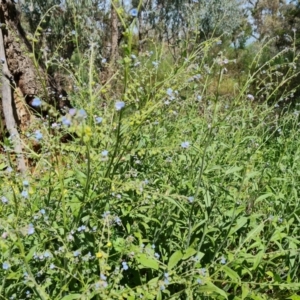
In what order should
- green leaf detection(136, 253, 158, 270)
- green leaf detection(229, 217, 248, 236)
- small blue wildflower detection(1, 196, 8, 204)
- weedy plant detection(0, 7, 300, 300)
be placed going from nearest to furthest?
1. weedy plant detection(0, 7, 300, 300)
2. small blue wildflower detection(1, 196, 8, 204)
3. green leaf detection(136, 253, 158, 270)
4. green leaf detection(229, 217, 248, 236)

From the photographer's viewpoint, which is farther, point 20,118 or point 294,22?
point 294,22

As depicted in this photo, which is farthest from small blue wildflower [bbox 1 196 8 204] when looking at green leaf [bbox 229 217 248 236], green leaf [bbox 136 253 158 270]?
green leaf [bbox 229 217 248 236]

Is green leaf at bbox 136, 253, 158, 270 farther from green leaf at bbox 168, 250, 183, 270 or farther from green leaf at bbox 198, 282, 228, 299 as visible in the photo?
green leaf at bbox 198, 282, 228, 299

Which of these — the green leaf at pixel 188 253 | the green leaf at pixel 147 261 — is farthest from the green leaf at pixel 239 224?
the green leaf at pixel 147 261

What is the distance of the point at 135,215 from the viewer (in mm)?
2248

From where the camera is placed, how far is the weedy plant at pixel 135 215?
157 cm

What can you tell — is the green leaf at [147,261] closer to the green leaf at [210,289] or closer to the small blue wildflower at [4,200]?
the green leaf at [210,289]

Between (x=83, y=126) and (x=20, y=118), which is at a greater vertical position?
(x=83, y=126)

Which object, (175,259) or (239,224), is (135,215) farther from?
(239,224)

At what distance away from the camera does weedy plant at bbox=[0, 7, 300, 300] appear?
1.57 m

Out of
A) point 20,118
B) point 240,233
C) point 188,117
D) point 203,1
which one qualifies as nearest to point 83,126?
point 240,233

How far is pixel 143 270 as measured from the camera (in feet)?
7.55

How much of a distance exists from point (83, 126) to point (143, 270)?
1.43 metres

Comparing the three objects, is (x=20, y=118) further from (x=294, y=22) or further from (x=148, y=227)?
(x=294, y=22)
